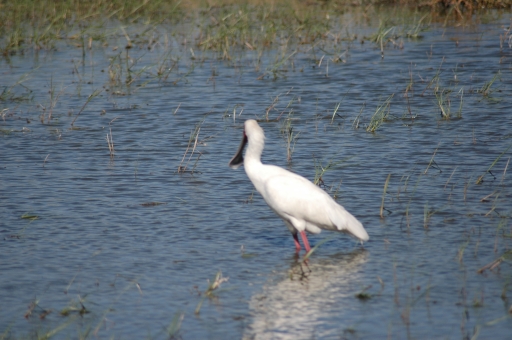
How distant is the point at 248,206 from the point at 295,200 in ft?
5.30

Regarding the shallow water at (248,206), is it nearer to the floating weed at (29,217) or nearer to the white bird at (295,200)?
the floating weed at (29,217)

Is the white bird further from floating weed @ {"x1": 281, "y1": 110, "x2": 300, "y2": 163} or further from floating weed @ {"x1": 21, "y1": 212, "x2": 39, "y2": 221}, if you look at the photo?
floating weed @ {"x1": 281, "y1": 110, "x2": 300, "y2": 163}

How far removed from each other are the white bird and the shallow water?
314 millimetres

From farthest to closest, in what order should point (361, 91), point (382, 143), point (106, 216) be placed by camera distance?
point (361, 91), point (382, 143), point (106, 216)

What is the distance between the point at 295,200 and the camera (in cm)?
667

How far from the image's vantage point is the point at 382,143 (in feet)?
33.6

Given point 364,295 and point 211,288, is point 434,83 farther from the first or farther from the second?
point 211,288

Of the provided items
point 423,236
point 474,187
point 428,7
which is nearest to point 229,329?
point 423,236

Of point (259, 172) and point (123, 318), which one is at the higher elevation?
point (259, 172)

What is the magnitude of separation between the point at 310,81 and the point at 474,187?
5844mm

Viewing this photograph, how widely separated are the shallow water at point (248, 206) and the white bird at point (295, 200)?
12.4 inches

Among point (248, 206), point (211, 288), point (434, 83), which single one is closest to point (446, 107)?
point (434, 83)

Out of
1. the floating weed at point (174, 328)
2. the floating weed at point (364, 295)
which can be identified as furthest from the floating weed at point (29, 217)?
the floating weed at point (364, 295)

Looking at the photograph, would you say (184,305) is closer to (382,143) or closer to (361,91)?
(382,143)
